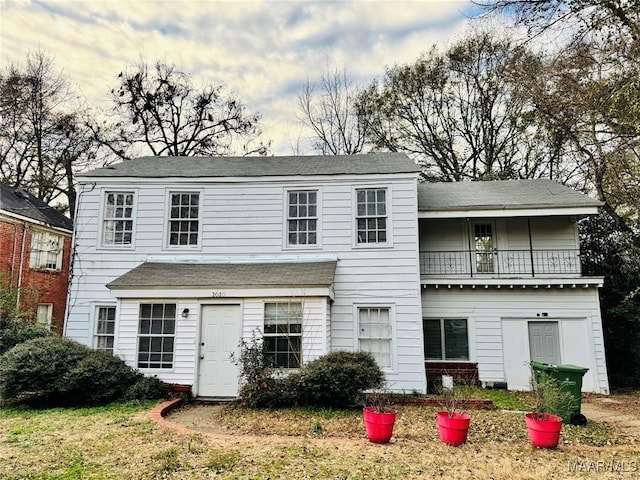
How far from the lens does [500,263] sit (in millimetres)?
12672

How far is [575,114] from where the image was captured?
1116 centimetres

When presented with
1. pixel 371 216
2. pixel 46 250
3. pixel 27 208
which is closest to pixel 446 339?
pixel 371 216

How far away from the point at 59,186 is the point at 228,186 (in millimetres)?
16152

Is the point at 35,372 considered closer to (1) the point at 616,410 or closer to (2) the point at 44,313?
(2) the point at 44,313

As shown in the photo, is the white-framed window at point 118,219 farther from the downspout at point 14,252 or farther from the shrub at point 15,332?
the downspout at point 14,252

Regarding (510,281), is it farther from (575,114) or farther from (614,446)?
(614,446)

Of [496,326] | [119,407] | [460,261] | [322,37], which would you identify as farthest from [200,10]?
[496,326]

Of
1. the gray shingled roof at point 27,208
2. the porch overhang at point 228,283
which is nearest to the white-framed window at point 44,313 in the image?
the gray shingled roof at point 27,208

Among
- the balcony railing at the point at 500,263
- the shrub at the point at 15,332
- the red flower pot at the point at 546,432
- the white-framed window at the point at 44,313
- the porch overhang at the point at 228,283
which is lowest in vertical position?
the red flower pot at the point at 546,432

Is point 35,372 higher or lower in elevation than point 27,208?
lower

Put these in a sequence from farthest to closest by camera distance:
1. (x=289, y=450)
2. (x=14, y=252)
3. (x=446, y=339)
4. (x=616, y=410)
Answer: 1. (x=14, y=252)
2. (x=446, y=339)
3. (x=616, y=410)
4. (x=289, y=450)

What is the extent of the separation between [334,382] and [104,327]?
6.94m

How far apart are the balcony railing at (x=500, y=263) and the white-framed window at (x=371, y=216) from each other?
2.31 meters

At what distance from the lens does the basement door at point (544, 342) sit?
11.6m
